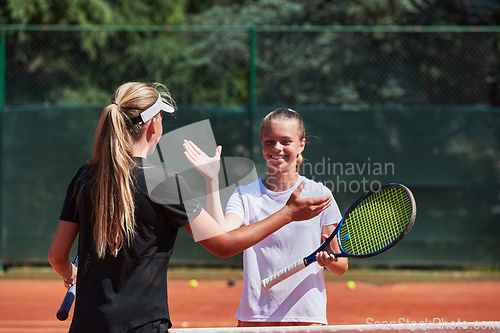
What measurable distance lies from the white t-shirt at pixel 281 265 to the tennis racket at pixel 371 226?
84mm

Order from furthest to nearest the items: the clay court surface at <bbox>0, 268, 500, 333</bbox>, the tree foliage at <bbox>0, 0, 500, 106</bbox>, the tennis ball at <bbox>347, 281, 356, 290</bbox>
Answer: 1. the tree foliage at <bbox>0, 0, 500, 106</bbox>
2. the tennis ball at <bbox>347, 281, 356, 290</bbox>
3. the clay court surface at <bbox>0, 268, 500, 333</bbox>

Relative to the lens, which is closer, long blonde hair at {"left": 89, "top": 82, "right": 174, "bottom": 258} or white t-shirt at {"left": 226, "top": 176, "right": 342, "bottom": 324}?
long blonde hair at {"left": 89, "top": 82, "right": 174, "bottom": 258}

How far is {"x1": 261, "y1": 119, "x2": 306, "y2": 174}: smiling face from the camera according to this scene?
219 centimetres

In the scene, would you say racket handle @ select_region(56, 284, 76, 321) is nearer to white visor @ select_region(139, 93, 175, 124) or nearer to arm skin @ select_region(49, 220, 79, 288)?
arm skin @ select_region(49, 220, 79, 288)

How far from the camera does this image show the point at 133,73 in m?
9.41

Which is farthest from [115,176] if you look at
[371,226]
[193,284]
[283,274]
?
[193,284]

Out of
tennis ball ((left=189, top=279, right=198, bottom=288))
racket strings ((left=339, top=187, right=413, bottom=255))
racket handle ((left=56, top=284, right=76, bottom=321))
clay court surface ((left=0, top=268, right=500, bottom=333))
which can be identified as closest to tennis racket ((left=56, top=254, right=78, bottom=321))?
racket handle ((left=56, top=284, right=76, bottom=321))

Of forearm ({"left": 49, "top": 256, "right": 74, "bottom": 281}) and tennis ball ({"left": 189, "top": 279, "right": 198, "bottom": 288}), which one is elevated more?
forearm ({"left": 49, "top": 256, "right": 74, "bottom": 281})

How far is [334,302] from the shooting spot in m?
5.17

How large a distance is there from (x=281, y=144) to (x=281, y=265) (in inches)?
21.0

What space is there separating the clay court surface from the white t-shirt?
2486mm

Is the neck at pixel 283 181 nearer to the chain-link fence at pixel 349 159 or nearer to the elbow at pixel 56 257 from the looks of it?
the elbow at pixel 56 257

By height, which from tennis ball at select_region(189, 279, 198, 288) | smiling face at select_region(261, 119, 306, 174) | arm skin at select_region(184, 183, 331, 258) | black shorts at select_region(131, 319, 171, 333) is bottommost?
tennis ball at select_region(189, 279, 198, 288)

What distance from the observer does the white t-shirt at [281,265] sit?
6.79ft
